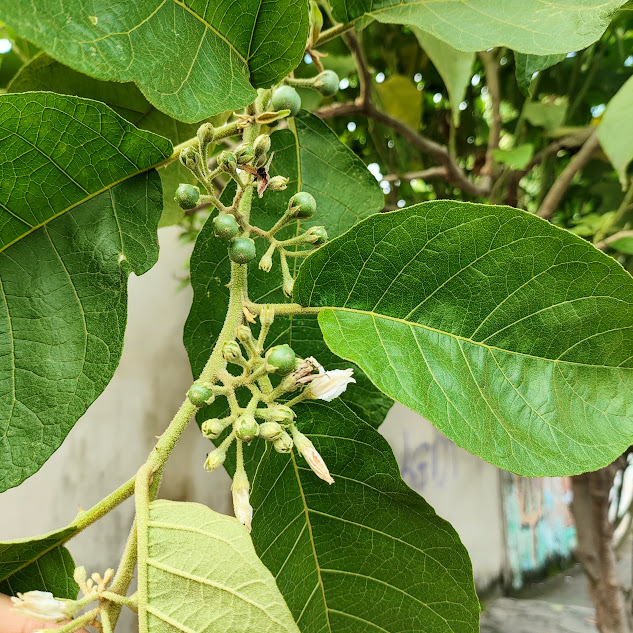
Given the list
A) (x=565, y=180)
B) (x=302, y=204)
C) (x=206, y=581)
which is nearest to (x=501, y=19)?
(x=302, y=204)

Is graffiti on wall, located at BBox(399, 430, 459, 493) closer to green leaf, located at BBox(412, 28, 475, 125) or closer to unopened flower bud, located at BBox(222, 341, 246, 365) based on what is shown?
green leaf, located at BBox(412, 28, 475, 125)

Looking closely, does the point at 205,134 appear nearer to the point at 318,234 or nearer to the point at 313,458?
the point at 318,234

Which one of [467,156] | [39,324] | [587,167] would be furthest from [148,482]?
[467,156]

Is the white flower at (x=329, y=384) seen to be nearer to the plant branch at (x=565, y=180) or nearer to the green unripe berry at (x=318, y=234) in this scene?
the green unripe berry at (x=318, y=234)

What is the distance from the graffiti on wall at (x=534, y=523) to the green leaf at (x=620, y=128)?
273cm

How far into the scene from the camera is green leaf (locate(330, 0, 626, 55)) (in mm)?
361

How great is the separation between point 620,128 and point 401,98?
493mm

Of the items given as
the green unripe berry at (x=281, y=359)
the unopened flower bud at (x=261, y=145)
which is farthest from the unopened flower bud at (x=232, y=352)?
the unopened flower bud at (x=261, y=145)

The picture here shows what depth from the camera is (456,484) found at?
2.76m

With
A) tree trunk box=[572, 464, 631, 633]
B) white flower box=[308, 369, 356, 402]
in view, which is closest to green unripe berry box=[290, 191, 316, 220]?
white flower box=[308, 369, 356, 402]

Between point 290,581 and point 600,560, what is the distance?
1.14 metres

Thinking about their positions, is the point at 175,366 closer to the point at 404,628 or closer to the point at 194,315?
the point at 194,315

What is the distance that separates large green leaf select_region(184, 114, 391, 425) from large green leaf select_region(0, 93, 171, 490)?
9cm

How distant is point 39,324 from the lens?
347 mm
